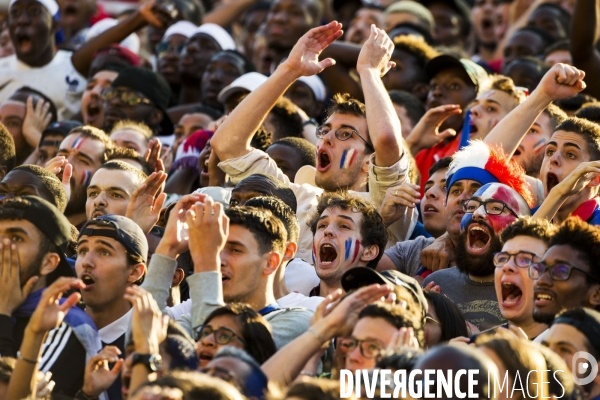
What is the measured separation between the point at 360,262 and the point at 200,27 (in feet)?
17.0

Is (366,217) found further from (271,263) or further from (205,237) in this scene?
(205,237)

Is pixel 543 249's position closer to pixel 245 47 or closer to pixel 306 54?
pixel 306 54

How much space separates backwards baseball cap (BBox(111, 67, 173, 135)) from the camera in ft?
33.0

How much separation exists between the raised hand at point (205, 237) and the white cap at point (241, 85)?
3709mm

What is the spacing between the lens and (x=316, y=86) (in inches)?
395

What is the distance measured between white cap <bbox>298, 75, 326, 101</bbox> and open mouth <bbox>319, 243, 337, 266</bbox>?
10.8 ft

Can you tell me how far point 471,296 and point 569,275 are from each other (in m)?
0.99

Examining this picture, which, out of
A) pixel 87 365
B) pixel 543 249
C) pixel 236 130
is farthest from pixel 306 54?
pixel 87 365

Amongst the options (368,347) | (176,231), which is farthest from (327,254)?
(368,347)

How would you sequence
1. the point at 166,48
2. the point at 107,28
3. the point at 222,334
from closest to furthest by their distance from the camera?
1. the point at 222,334
2. the point at 166,48
3. the point at 107,28

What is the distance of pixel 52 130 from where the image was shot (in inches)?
363

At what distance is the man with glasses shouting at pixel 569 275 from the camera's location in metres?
5.72

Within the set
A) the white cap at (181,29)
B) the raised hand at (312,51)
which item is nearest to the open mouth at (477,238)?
the raised hand at (312,51)

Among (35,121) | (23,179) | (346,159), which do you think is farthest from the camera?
(35,121)
